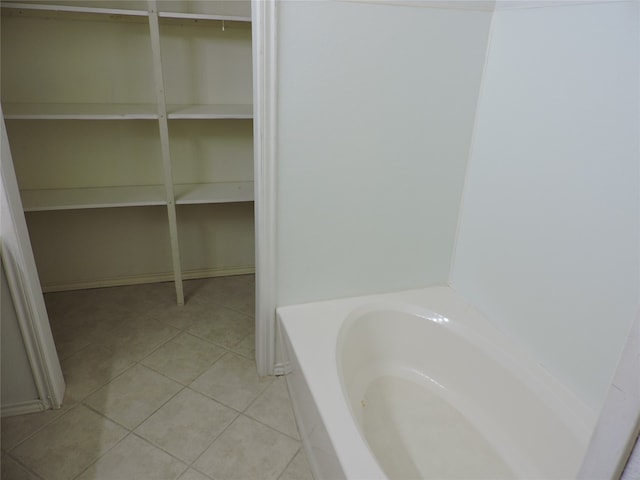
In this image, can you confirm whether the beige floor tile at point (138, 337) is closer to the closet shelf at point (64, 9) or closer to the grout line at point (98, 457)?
the grout line at point (98, 457)

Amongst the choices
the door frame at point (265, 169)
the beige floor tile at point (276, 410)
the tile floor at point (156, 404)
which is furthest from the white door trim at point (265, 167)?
the tile floor at point (156, 404)

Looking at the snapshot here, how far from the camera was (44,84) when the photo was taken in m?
2.04

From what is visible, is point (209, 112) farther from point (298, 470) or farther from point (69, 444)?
point (298, 470)

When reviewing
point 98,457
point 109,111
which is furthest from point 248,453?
point 109,111

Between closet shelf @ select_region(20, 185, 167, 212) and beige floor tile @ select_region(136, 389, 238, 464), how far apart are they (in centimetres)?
97

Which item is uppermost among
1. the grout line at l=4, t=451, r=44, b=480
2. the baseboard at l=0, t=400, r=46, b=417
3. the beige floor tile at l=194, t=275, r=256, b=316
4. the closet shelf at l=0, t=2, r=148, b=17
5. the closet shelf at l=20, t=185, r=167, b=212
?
the closet shelf at l=0, t=2, r=148, b=17

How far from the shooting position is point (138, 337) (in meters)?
2.10

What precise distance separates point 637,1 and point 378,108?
774 millimetres

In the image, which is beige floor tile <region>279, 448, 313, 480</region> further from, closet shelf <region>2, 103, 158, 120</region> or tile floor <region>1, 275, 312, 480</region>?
closet shelf <region>2, 103, 158, 120</region>

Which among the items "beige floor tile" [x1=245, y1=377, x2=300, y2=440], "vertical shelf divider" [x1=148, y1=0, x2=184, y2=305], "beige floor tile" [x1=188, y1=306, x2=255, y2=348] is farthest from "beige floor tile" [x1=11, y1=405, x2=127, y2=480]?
"vertical shelf divider" [x1=148, y1=0, x2=184, y2=305]

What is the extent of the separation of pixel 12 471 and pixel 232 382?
0.79 meters

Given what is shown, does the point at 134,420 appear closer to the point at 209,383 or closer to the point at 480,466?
the point at 209,383

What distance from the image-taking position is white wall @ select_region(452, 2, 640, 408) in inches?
45.2

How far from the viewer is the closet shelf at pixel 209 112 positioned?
2018mm
